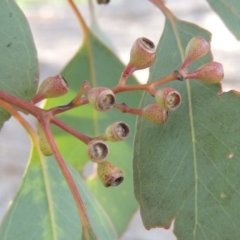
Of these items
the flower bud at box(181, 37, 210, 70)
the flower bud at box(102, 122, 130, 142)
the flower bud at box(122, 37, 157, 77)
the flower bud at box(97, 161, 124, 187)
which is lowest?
the flower bud at box(97, 161, 124, 187)

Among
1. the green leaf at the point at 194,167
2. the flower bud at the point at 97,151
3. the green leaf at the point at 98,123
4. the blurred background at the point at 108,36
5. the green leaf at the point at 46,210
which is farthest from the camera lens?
the blurred background at the point at 108,36

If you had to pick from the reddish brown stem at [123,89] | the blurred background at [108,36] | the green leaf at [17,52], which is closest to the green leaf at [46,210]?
the green leaf at [17,52]

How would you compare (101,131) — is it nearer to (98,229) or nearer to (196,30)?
(98,229)

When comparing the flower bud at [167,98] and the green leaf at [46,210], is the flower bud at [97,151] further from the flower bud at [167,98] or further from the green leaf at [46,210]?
the green leaf at [46,210]

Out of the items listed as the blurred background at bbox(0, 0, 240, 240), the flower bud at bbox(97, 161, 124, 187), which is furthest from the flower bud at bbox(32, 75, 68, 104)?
the blurred background at bbox(0, 0, 240, 240)

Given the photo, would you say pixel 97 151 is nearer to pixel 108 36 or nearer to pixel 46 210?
pixel 46 210

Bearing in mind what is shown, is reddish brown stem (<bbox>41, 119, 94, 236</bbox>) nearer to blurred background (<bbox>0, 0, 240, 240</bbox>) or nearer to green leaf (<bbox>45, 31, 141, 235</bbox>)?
green leaf (<bbox>45, 31, 141, 235</bbox>)
